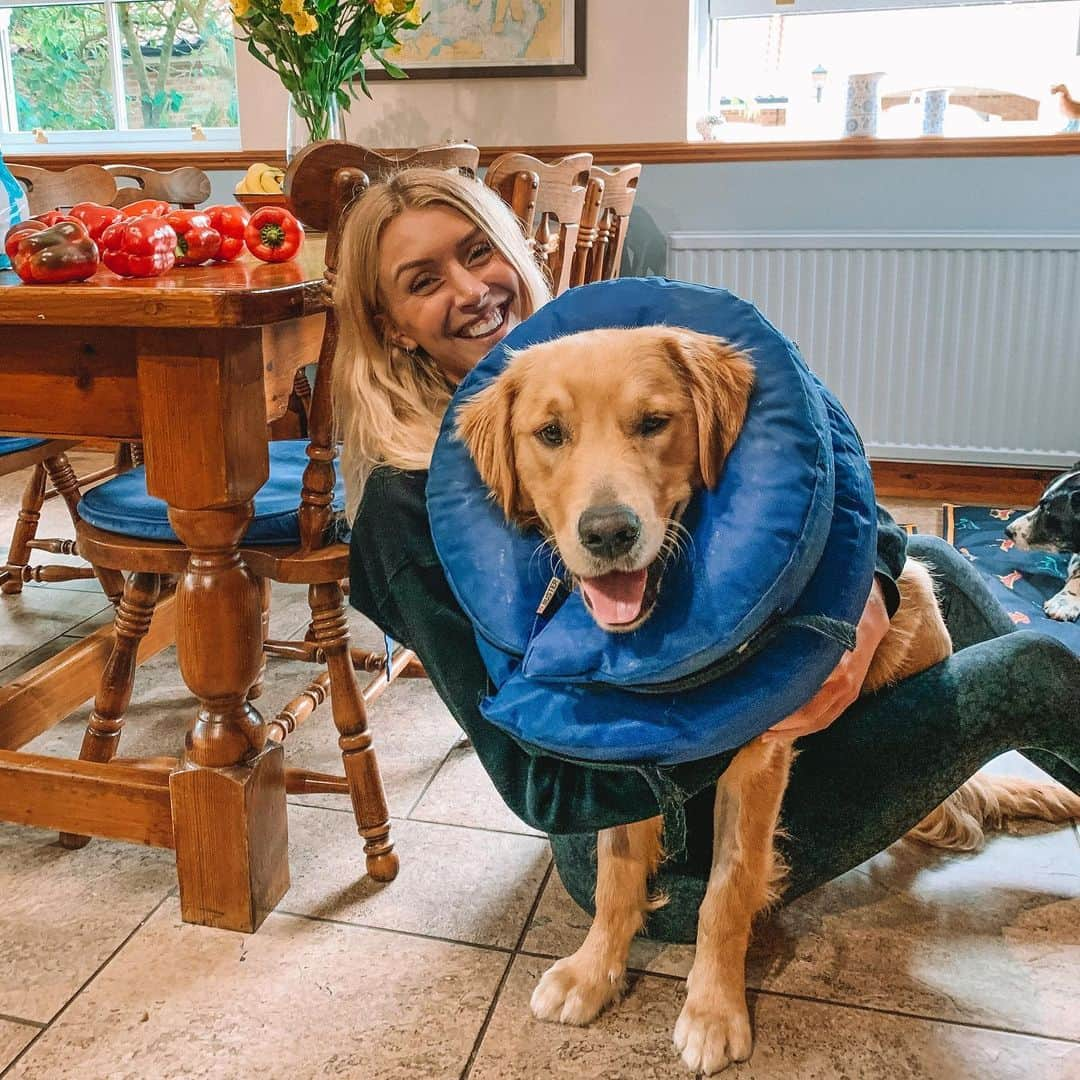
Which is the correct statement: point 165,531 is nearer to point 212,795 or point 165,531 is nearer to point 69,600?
point 212,795

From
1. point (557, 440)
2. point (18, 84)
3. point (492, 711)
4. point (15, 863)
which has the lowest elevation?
point (15, 863)

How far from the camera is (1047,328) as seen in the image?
3.58 meters

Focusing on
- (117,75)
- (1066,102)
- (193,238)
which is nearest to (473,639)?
(193,238)

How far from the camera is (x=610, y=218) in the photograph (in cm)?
275

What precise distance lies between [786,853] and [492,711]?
1.70ft

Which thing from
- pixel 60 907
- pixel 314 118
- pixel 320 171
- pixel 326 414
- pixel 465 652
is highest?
pixel 314 118

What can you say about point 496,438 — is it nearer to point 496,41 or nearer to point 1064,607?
point 1064,607

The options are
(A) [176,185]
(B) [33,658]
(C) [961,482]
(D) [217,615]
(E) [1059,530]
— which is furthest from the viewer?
(C) [961,482]

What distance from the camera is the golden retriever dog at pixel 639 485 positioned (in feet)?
3.76

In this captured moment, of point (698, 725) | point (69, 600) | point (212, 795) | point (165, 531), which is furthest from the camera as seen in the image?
point (69, 600)

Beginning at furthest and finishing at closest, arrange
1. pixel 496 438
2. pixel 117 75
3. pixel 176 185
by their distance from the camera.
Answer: pixel 117 75 → pixel 176 185 → pixel 496 438

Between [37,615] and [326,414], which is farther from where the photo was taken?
[37,615]

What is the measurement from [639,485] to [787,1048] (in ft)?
2.52

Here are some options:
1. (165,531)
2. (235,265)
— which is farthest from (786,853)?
(235,265)
